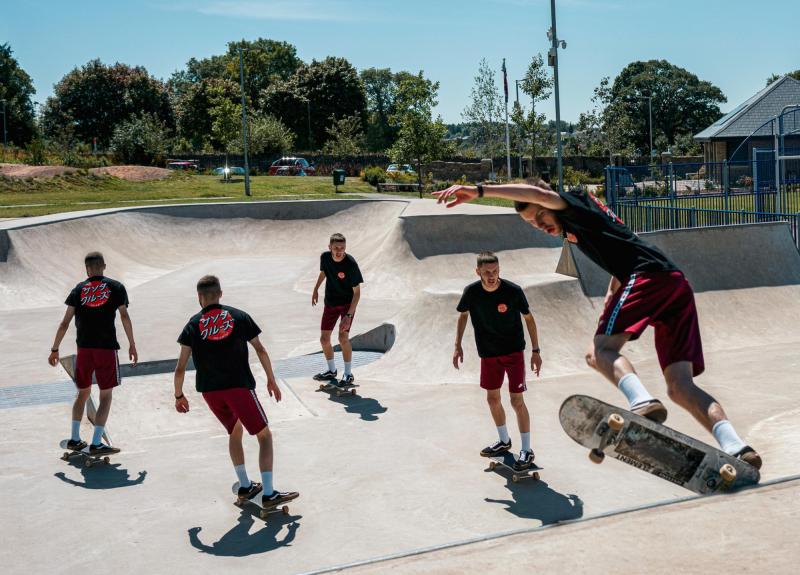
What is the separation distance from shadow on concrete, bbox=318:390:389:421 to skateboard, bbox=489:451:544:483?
2045 mm

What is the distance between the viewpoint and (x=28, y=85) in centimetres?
8169

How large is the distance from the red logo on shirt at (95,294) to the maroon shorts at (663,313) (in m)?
4.60

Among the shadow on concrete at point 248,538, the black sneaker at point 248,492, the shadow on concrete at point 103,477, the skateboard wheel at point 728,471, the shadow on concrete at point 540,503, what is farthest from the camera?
the shadow on concrete at point 103,477

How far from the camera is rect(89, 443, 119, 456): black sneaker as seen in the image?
7.27 meters

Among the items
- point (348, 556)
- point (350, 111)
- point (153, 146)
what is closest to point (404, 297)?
point (348, 556)

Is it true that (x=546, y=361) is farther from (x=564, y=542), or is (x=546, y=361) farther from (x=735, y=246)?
(x=564, y=542)

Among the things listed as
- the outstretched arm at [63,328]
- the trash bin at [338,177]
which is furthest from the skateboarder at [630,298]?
the trash bin at [338,177]

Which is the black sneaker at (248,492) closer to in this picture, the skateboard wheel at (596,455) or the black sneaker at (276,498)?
the black sneaker at (276,498)

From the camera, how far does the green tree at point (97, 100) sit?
79.3 meters

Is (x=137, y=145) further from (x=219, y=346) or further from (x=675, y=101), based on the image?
(x=675, y=101)

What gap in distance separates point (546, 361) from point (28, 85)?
3293 inches

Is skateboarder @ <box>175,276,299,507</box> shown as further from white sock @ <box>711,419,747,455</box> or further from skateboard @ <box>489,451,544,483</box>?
white sock @ <box>711,419,747,455</box>

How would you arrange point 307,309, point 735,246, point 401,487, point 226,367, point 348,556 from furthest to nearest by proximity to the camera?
point 307,309, point 735,246, point 401,487, point 226,367, point 348,556

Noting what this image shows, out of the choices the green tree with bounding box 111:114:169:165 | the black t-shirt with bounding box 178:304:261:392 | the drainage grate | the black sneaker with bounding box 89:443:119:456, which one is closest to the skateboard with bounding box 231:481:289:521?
the black t-shirt with bounding box 178:304:261:392
